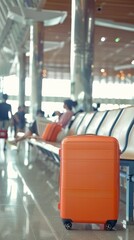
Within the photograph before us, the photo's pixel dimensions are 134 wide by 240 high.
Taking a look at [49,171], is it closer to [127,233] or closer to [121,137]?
Answer: [121,137]

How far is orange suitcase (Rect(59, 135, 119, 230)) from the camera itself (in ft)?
14.3

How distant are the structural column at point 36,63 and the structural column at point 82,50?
11.7 m

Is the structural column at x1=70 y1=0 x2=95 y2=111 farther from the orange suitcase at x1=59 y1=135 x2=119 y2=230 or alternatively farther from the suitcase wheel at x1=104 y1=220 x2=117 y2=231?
the suitcase wheel at x1=104 y1=220 x2=117 y2=231

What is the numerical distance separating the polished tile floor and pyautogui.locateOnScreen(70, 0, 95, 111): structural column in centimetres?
537

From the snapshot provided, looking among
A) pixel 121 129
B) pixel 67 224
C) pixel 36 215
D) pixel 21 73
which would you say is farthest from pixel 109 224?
pixel 21 73

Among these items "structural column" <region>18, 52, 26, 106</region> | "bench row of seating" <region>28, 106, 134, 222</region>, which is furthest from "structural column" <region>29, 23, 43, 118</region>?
"bench row of seating" <region>28, 106, 134, 222</region>

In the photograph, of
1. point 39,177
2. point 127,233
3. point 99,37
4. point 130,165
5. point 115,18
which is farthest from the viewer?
point 99,37

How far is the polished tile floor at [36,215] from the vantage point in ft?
13.5

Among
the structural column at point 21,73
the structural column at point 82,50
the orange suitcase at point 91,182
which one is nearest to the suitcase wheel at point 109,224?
the orange suitcase at point 91,182

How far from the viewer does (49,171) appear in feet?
30.7

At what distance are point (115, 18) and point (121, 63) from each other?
2218cm

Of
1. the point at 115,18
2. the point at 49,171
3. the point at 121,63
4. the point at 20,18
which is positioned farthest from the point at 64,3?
the point at 121,63

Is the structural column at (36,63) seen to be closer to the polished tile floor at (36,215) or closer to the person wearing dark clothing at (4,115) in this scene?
the person wearing dark clothing at (4,115)

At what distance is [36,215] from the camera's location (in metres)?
4.98
